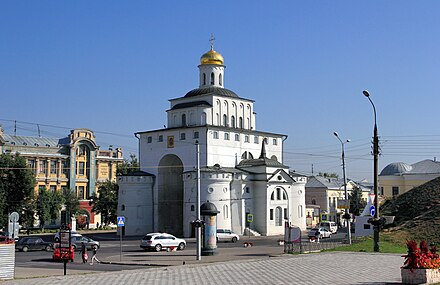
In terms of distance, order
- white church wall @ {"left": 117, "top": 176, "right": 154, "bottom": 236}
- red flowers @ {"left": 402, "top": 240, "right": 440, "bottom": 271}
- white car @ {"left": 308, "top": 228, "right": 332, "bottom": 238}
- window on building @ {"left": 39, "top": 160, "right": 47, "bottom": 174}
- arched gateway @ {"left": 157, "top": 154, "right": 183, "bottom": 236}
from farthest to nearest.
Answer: window on building @ {"left": 39, "top": 160, "right": 47, "bottom": 174}
arched gateway @ {"left": 157, "top": 154, "right": 183, "bottom": 236}
white church wall @ {"left": 117, "top": 176, "right": 154, "bottom": 236}
white car @ {"left": 308, "top": 228, "right": 332, "bottom": 238}
red flowers @ {"left": 402, "top": 240, "right": 440, "bottom": 271}

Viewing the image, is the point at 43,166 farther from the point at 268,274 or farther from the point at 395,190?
the point at 268,274

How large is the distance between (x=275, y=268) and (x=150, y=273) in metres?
5.01

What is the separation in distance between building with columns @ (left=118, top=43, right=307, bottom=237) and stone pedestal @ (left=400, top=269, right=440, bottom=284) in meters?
42.4

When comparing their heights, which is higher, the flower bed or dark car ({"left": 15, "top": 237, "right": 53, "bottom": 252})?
the flower bed

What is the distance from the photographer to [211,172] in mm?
59656

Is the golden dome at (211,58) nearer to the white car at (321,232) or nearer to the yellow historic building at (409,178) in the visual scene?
the white car at (321,232)

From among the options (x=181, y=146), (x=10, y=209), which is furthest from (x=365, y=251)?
(x=10, y=209)

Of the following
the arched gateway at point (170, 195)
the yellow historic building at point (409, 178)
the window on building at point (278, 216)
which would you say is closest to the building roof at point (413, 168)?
the yellow historic building at point (409, 178)

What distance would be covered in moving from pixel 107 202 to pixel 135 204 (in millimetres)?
13337

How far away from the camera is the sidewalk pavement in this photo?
64.0 feet

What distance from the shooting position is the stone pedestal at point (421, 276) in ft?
56.1

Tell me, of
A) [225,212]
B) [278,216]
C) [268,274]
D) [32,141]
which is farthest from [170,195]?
[268,274]

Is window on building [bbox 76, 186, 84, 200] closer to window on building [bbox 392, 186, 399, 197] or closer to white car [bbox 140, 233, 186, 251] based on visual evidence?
window on building [bbox 392, 186, 399, 197]

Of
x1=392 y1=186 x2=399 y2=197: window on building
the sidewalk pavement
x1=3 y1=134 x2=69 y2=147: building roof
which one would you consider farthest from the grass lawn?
x1=3 y1=134 x2=69 y2=147: building roof
